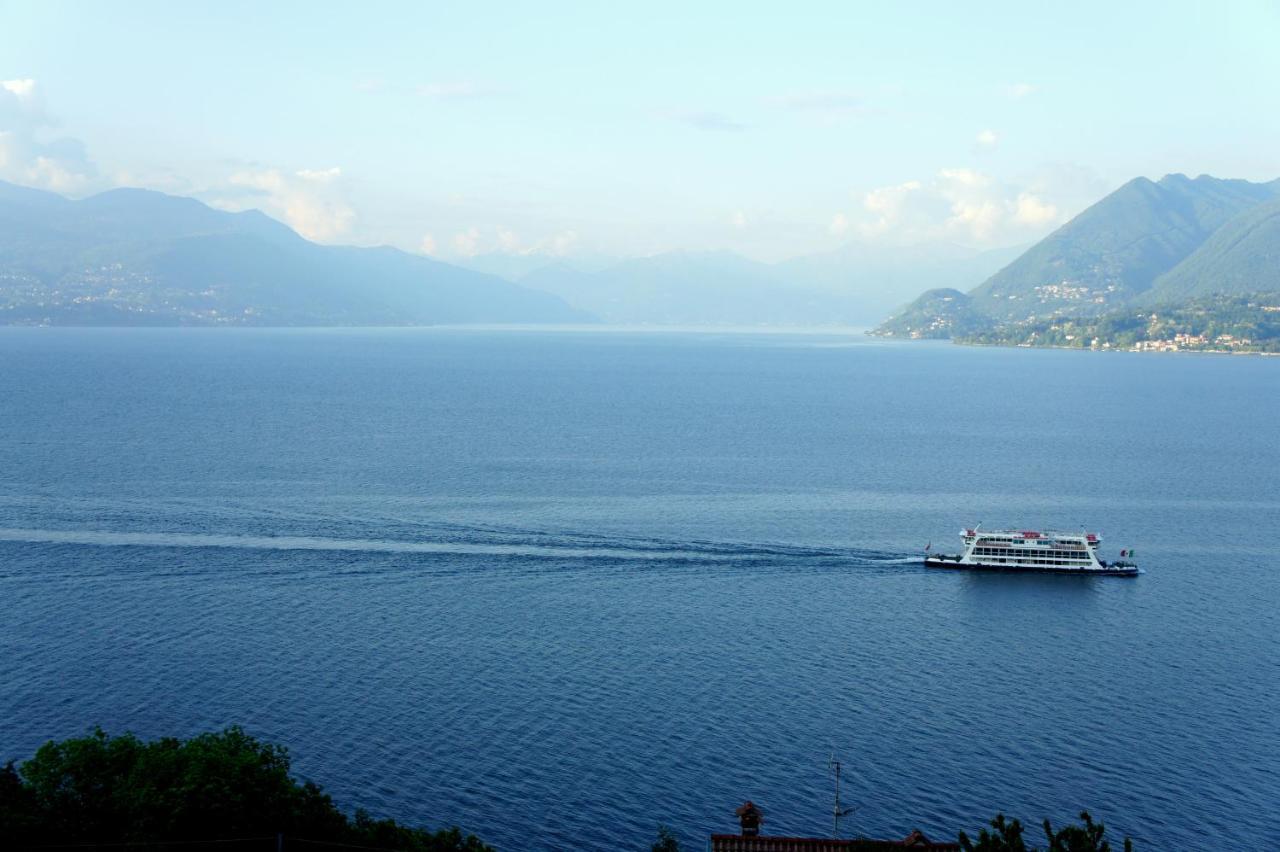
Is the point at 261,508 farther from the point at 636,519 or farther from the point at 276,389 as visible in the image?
the point at 276,389

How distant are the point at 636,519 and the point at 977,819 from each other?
46.9m

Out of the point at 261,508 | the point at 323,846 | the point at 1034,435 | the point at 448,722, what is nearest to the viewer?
the point at 323,846

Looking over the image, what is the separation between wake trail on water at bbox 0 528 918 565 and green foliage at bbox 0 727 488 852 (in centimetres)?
3933

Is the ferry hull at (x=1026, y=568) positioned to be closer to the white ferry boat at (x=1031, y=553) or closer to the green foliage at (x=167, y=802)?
the white ferry boat at (x=1031, y=553)

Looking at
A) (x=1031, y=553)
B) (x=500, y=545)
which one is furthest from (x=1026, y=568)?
(x=500, y=545)

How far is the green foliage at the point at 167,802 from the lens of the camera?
34.8 metres

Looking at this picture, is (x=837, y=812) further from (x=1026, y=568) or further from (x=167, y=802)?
(x=1026, y=568)

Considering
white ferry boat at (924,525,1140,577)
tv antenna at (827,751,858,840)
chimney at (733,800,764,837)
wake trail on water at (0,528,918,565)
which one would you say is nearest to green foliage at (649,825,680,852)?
chimney at (733,800,764,837)

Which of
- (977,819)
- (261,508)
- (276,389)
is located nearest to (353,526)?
(261,508)

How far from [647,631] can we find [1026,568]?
3305 centimetres

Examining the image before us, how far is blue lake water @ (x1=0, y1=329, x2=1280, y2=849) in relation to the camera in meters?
46.2

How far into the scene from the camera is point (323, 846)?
36.1 m

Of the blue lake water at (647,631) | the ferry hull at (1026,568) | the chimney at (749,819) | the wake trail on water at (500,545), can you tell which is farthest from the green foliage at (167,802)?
the ferry hull at (1026,568)

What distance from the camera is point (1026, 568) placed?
82188 mm
